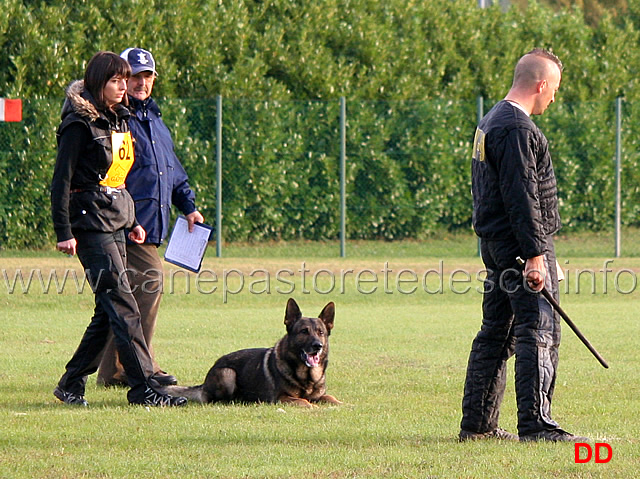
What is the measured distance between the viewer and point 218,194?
18.6m

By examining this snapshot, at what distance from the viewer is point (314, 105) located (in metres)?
20.2

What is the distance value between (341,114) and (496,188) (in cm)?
1320

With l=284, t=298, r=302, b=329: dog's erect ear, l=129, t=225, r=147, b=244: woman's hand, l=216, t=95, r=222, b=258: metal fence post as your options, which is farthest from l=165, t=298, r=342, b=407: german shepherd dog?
l=216, t=95, r=222, b=258: metal fence post

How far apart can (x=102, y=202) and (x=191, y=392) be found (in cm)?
147

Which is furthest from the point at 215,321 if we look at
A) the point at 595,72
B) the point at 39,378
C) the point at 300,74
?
the point at 595,72

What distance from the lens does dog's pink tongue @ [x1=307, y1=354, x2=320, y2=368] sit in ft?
26.1

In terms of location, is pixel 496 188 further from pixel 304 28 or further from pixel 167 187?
pixel 304 28

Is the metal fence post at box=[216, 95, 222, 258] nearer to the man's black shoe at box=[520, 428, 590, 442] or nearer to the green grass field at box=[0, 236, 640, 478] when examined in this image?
the green grass field at box=[0, 236, 640, 478]

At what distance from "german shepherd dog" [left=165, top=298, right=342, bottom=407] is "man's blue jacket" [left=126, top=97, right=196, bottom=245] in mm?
1209

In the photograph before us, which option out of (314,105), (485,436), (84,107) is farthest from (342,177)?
(485,436)

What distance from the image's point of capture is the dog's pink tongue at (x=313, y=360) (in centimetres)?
796

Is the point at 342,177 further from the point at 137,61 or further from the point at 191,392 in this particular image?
the point at 191,392

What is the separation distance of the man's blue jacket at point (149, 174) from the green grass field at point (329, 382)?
126 centimetres

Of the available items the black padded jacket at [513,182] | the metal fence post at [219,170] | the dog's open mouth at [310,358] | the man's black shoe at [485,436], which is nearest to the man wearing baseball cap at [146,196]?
the dog's open mouth at [310,358]
